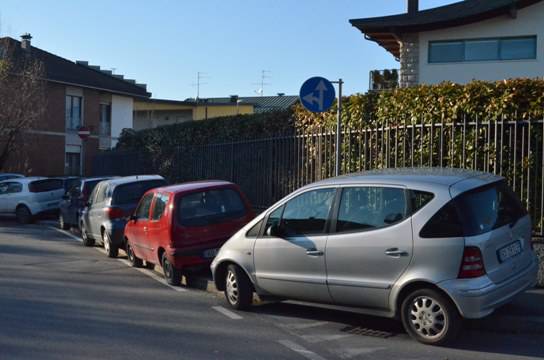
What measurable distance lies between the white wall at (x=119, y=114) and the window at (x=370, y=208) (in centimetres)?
3954

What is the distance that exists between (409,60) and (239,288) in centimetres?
1390

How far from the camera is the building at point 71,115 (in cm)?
3916

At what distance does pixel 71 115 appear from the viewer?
42500 millimetres

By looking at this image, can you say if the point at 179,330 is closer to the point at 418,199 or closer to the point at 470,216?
the point at 418,199

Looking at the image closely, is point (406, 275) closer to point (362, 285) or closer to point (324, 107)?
point (362, 285)

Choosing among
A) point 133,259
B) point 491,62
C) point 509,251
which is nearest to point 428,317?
point 509,251

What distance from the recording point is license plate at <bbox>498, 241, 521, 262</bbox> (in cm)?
698

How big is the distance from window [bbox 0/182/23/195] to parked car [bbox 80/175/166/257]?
27.4 ft

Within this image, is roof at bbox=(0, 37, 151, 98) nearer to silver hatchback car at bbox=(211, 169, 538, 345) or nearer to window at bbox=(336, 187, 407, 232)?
silver hatchback car at bbox=(211, 169, 538, 345)

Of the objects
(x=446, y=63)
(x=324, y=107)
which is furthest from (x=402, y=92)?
(x=446, y=63)

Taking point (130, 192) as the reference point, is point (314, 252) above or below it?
below

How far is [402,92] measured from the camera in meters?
11.9

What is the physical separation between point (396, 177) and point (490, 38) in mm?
14245

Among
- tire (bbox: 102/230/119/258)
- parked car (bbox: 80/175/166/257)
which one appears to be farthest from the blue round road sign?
tire (bbox: 102/230/119/258)
